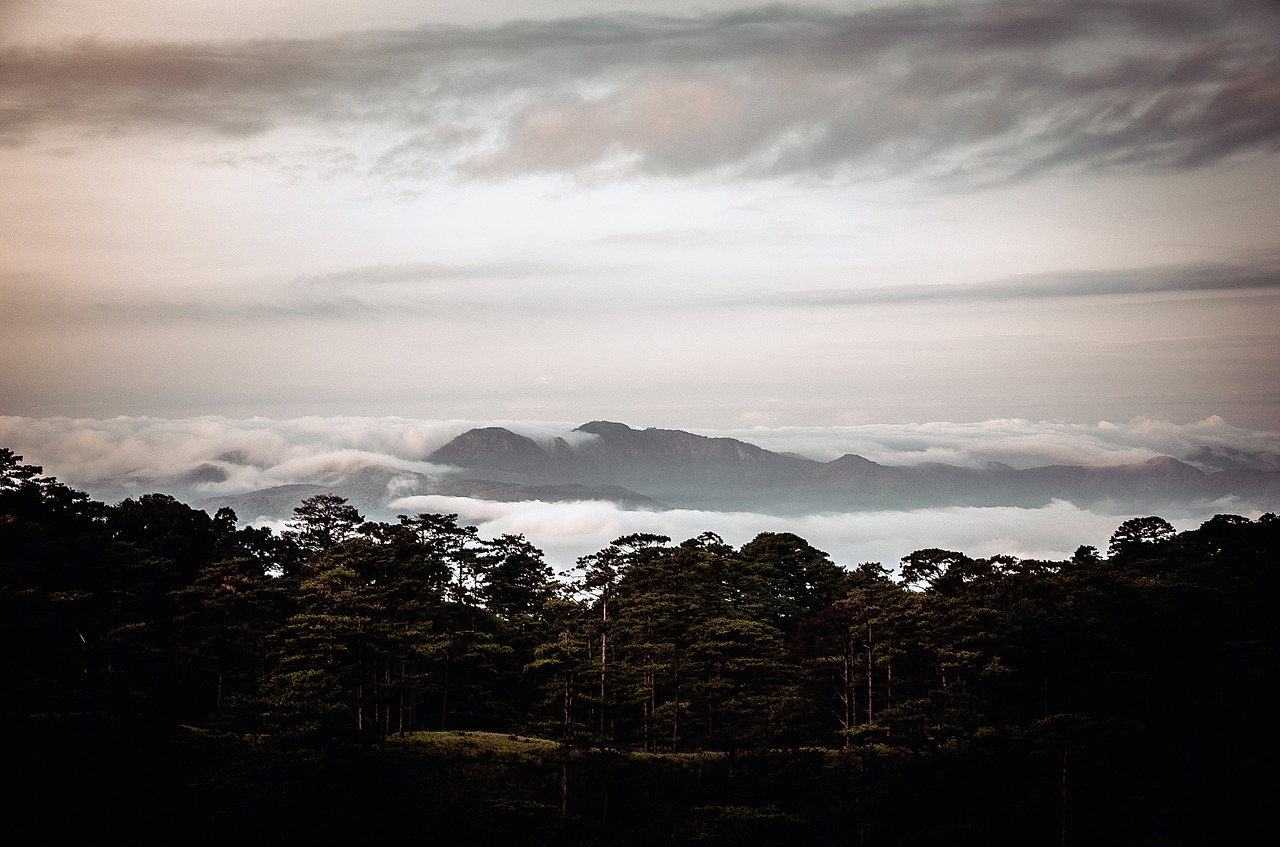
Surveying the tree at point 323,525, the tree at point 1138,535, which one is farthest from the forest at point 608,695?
the tree at point 1138,535

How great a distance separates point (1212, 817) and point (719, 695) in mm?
33944

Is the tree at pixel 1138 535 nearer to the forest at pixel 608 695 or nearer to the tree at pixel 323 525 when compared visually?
the forest at pixel 608 695

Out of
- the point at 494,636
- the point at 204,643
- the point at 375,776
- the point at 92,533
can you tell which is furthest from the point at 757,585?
the point at 92,533

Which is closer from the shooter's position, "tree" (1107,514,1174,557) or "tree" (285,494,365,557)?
"tree" (285,494,365,557)

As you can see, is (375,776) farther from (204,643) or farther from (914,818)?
(914,818)

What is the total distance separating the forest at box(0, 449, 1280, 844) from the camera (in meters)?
57.1

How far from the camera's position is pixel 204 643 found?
65.4 meters

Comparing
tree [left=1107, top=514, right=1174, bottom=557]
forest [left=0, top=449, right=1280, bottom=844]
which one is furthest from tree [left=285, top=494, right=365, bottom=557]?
tree [left=1107, top=514, right=1174, bottom=557]

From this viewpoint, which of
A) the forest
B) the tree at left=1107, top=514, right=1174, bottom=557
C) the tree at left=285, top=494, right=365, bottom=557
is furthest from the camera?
the tree at left=1107, top=514, right=1174, bottom=557

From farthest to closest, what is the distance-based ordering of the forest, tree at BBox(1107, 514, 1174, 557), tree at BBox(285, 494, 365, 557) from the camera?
1. tree at BBox(1107, 514, 1174, 557)
2. tree at BBox(285, 494, 365, 557)
3. the forest

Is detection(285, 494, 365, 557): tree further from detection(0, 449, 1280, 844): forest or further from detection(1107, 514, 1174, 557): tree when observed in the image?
detection(1107, 514, 1174, 557): tree

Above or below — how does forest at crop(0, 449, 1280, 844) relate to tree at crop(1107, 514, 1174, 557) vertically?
below

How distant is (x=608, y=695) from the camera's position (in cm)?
6919

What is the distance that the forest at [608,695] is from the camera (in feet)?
187
